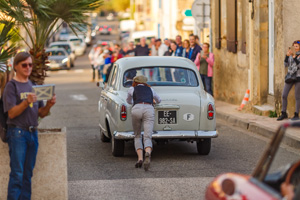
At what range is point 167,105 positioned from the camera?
12000 millimetres

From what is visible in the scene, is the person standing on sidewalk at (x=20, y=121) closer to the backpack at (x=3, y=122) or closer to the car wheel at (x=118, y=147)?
the backpack at (x=3, y=122)

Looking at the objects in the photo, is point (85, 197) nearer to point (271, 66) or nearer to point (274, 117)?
point (274, 117)

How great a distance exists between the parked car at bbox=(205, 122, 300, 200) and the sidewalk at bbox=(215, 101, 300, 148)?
7.89 metres

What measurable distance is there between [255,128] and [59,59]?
112 ft

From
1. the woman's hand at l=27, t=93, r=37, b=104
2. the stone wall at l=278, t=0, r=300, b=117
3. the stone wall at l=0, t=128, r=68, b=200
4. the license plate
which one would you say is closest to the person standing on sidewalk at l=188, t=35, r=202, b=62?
the stone wall at l=278, t=0, r=300, b=117

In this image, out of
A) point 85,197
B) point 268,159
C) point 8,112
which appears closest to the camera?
point 268,159

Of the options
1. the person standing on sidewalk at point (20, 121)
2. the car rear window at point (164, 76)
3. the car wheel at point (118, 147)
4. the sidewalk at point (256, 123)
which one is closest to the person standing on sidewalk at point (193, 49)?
the sidewalk at point (256, 123)

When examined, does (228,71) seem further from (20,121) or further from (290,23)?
(20,121)

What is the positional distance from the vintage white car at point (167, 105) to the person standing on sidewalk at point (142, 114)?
0.34 m

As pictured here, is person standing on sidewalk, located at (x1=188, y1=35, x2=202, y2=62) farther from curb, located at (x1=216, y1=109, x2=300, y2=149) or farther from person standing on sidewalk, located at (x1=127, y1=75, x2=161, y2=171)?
person standing on sidewalk, located at (x1=127, y1=75, x2=161, y2=171)

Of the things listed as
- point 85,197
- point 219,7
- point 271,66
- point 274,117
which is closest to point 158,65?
point 85,197

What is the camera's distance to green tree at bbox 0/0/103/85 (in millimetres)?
11219

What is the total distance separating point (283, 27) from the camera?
17391 millimetres

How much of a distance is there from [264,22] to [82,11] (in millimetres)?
8732
